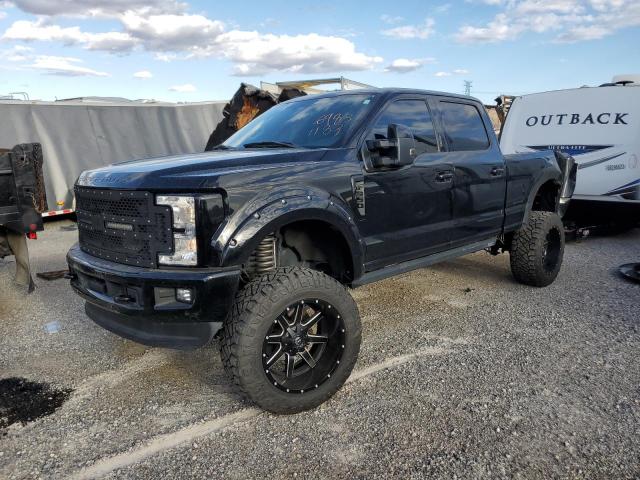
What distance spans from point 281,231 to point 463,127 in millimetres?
2169

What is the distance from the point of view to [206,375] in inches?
139

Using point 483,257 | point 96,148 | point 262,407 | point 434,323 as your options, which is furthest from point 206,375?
point 96,148

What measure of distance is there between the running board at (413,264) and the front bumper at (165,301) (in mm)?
1113

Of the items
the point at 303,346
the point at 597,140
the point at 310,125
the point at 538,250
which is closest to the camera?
the point at 303,346

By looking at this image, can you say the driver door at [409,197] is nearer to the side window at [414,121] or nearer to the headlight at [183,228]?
the side window at [414,121]

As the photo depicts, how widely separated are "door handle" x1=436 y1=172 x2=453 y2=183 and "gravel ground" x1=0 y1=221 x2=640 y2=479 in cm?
125

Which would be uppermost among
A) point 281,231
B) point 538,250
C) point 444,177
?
point 444,177

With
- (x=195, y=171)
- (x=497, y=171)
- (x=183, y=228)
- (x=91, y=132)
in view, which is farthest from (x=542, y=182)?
(x=91, y=132)

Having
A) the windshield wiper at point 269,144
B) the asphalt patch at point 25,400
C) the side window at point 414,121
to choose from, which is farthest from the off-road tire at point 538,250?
the asphalt patch at point 25,400

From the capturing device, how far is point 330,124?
3.70 meters

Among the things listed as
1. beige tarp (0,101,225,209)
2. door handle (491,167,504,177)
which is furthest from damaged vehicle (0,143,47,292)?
beige tarp (0,101,225,209)

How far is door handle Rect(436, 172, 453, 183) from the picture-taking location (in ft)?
13.1

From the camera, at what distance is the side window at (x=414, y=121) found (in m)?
3.74

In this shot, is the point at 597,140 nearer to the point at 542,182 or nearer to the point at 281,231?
the point at 542,182
